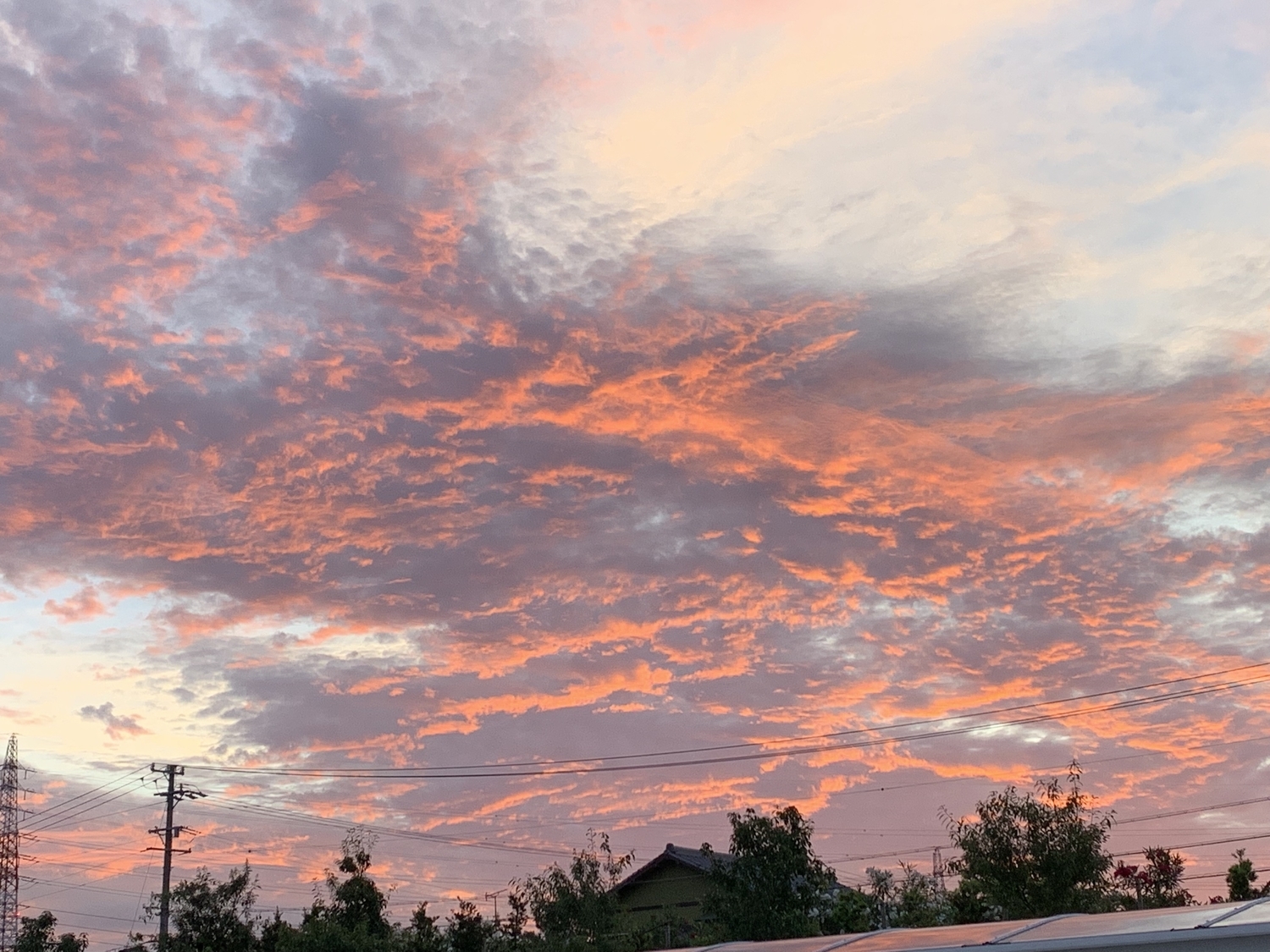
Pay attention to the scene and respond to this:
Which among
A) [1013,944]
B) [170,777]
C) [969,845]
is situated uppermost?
[170,777]

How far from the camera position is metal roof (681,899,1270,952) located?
17047 mm

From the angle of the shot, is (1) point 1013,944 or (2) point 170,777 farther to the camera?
(2) point 170,777

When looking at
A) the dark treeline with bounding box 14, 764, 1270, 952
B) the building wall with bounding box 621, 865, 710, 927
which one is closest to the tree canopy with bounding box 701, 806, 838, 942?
the dark treeline with bounding box 14, 764, 1270, 952

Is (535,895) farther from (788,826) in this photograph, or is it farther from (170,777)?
(170,777)

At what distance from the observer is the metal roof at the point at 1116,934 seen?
55.9 feet

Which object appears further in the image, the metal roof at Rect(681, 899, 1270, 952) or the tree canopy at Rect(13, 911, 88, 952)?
the tree canopy at Rect(13, 911, 88, 952)

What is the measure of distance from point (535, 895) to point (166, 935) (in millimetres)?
22195

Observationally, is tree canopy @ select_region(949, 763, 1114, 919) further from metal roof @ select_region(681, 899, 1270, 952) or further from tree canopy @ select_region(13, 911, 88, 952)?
tree canopy @ select_region(13, 911, 88, 952)

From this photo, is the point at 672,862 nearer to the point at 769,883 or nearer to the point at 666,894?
the point at 666,894

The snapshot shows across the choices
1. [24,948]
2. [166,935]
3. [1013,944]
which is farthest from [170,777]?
[1013,944]

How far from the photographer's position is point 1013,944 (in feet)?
62.7

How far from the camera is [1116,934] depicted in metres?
18.0

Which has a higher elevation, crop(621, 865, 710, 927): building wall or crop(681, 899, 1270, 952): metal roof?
crop(621, 865, 710, 927): building wall

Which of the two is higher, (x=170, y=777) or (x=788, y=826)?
(x=170, y=777)
